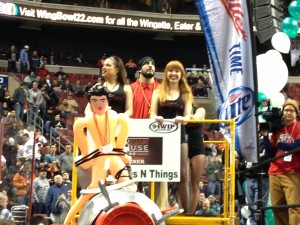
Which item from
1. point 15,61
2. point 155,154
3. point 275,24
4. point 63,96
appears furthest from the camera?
point 15,61

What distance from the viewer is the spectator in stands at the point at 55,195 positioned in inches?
457

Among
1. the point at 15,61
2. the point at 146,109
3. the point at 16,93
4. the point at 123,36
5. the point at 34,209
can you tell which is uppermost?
the point at 123,36

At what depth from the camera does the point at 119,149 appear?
517 centimetres

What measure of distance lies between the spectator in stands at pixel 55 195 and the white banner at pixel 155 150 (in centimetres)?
573

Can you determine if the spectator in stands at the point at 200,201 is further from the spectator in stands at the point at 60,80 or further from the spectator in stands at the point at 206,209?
the spectator in stands at the point at 60,80

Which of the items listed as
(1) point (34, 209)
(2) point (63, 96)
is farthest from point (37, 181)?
(2) point (63, 96)

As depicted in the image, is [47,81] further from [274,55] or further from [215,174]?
[215,174]

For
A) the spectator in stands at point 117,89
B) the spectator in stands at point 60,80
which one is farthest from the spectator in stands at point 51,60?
the spectator in stands at point 117,89

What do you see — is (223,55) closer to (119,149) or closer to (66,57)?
(119,149)

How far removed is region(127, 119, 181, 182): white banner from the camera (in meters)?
6.02

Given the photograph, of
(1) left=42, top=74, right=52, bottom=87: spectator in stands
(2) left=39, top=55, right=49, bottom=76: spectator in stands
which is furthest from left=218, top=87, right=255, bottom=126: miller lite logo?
(2) left=39, top=55, right=49, bottom=76: spectator in stands

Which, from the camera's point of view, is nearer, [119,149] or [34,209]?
[119,149]

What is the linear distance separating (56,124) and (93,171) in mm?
14484

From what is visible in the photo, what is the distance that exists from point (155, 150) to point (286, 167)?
4.81 feet
